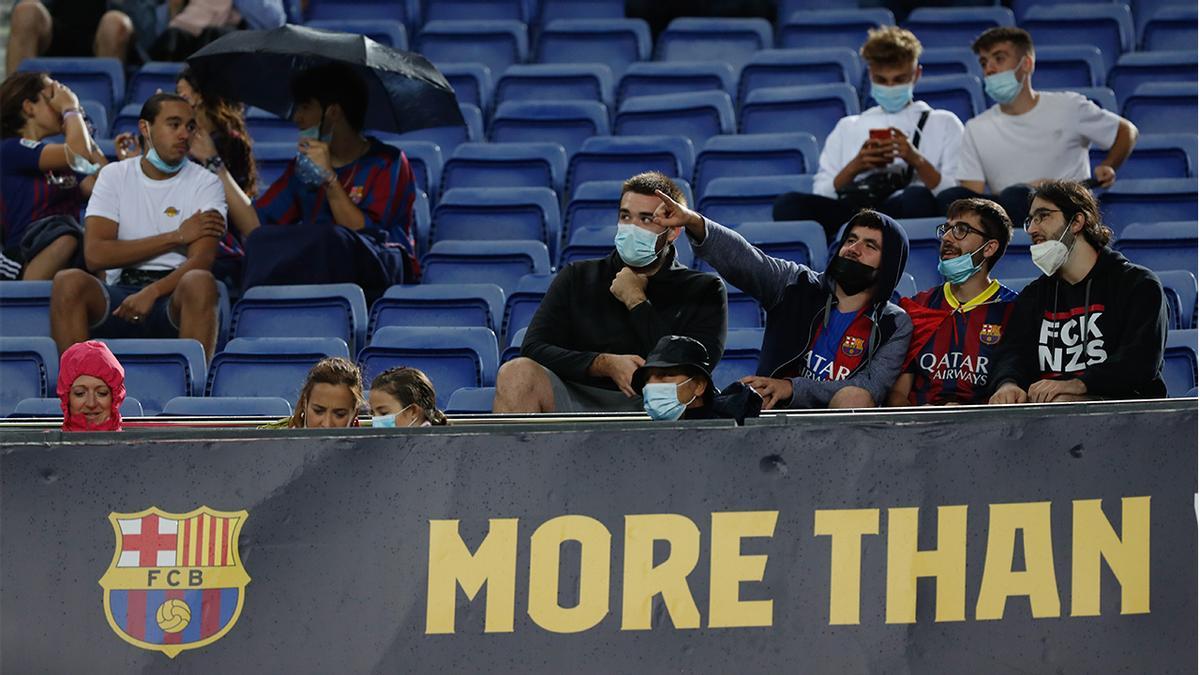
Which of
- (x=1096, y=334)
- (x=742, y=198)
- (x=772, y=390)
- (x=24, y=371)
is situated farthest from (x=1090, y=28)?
(x=24, y=371)

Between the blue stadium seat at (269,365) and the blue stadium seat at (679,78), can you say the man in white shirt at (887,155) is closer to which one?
the blue stadium seat at (679,78)

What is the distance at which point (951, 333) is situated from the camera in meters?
5.72

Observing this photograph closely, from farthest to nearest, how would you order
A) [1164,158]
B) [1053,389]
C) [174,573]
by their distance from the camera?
[1164,158] → [1053,389] → [174,573]

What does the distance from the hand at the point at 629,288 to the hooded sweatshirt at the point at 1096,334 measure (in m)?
1.08

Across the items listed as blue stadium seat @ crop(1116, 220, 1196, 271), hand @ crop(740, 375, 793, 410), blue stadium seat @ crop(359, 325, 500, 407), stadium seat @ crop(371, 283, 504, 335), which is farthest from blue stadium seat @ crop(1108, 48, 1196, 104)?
hand @ crop(740, 375, 793, 410)

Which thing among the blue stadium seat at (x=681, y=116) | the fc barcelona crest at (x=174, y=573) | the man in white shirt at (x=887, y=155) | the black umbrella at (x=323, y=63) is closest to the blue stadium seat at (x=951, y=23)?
the blue stadium seat at (x=681, y=116)

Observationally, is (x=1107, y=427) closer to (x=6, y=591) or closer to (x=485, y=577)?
(x=485, y=577)

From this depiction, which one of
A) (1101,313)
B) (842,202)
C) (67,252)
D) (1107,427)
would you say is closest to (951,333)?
(1101,313)

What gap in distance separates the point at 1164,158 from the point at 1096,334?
2923mm

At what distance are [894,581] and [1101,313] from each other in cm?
131

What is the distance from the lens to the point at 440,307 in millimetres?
7152

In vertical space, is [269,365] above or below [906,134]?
below

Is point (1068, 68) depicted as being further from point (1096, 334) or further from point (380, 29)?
point (1096, 334)

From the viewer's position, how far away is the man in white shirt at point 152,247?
7.08m
